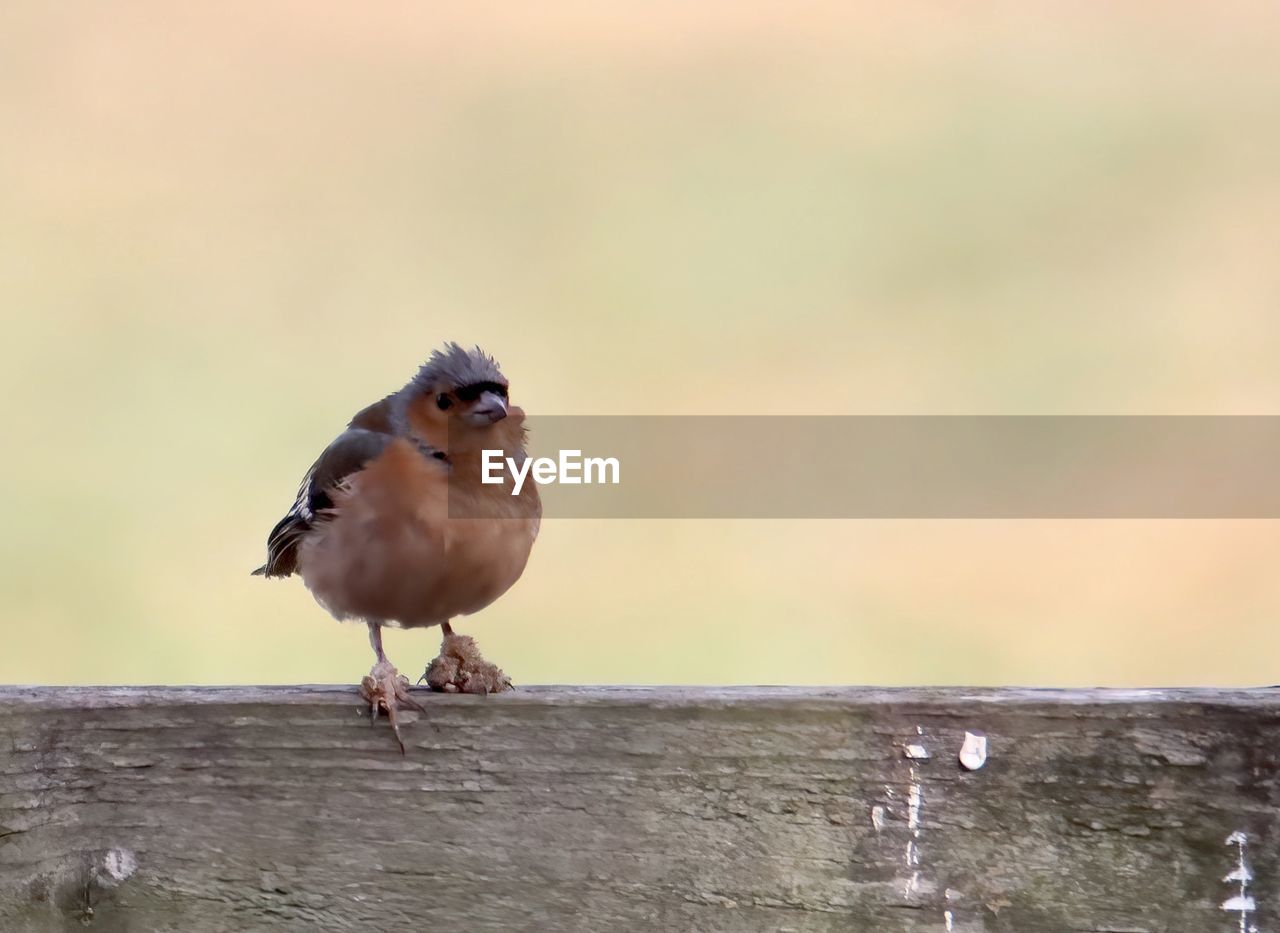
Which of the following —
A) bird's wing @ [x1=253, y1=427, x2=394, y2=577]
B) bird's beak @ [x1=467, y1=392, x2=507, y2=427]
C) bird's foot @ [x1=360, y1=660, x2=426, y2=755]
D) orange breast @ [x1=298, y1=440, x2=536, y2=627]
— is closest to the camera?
bird's foot @ [x1=360, y1=660, x2=426, y2=755]

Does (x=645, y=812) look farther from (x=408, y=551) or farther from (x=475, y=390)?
(x=475, y=390)

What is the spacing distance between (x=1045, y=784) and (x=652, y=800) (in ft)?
1.47

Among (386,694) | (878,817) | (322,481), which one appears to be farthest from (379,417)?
(878,817)

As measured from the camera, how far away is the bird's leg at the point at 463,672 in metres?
2.06

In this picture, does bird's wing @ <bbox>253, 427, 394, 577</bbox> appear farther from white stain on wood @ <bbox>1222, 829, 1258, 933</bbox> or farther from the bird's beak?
white stain on wood @ <bbox>1222, 829, 1258, 933</bbox>

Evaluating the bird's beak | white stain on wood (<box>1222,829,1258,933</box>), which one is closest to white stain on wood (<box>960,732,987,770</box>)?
white stain on wood (<box>1222,829,1258,933</box>)

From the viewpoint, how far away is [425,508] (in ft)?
9.42

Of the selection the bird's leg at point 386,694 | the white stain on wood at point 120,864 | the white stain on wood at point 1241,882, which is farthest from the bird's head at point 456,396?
the white stain on wood at point 1241,882

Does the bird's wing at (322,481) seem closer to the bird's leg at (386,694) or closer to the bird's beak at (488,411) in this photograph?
the bird's beak at (488,411)

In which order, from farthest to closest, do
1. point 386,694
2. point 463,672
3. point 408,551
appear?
point 408,551 < point 463,672 < point 386,694

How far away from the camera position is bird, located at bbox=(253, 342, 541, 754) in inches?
110

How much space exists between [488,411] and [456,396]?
0.11 metres

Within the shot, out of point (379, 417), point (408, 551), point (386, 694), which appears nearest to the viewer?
point (386, 694)

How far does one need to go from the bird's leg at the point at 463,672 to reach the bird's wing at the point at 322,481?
3.02ft
